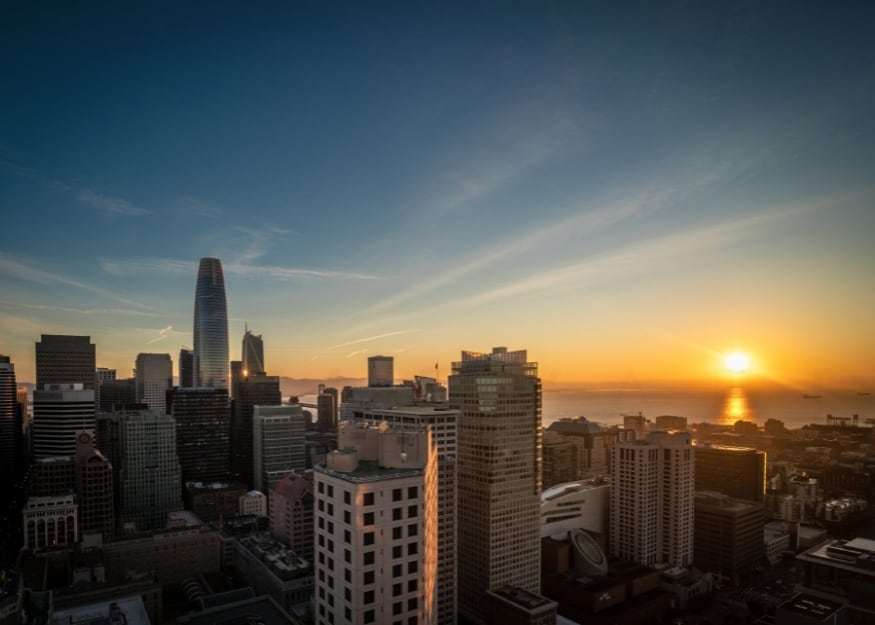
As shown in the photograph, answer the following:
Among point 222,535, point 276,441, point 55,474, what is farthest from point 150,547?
point 276,441

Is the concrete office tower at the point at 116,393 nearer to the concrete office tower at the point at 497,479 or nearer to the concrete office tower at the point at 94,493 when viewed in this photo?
the concrete office tower at the point at 94,493

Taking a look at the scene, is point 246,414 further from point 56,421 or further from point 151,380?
point 151,380

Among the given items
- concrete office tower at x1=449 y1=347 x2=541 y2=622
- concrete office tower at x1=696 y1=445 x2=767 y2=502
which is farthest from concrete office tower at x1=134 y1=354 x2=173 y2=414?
concrete office tower at x1=696 y1=445 x2=767 y2=502

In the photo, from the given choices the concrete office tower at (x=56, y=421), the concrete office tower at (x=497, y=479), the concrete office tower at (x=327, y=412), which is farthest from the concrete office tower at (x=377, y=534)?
the concrete office tower at (x=327, y=412)

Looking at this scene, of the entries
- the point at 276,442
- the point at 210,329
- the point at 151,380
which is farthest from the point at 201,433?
the point at 151,380

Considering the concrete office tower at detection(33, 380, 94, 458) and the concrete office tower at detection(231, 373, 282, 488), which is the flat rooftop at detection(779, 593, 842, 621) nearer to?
the concrete office tower at detection(33, 380, 94, 458)

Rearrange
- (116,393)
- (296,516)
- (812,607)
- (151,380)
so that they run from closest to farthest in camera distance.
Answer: (812,607) < (296,516) < (116,393) < (151,380)

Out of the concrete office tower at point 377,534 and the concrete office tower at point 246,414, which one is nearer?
→ the concrete office tower at point 377,534
